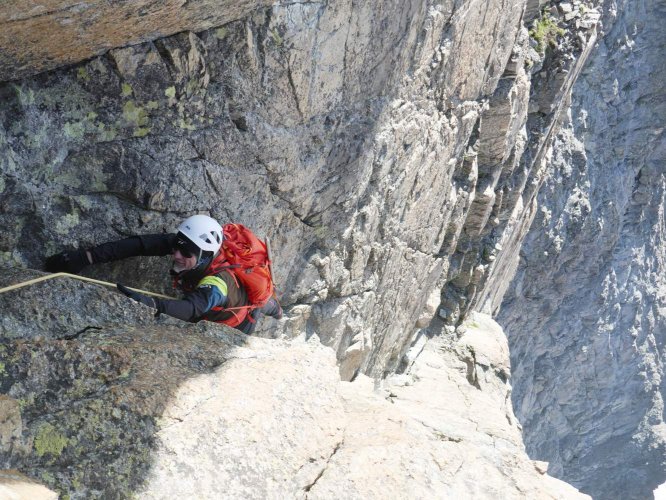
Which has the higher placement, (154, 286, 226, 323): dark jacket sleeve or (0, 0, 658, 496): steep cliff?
(0, 0, 658, 496): steep cliff

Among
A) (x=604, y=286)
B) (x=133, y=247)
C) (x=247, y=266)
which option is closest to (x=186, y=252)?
(x=133, y=247)

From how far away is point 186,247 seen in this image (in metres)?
9.95

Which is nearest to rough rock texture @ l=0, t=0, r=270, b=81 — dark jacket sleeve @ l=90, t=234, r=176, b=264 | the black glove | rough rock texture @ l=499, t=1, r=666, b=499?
the black glove

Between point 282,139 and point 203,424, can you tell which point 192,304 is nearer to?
point 203,424

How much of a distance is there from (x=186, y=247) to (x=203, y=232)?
0.33 meters

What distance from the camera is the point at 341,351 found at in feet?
58.1

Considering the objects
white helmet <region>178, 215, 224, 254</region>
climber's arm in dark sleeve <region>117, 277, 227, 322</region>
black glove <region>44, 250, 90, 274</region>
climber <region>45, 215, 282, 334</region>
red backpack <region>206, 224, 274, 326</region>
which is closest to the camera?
climber's arm in dark sleeve <region>117, 277, 227, 322</region>

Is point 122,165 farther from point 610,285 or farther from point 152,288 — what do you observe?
point 610,285

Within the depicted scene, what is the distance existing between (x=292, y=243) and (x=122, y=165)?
444 cm

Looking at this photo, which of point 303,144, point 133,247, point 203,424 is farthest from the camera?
point 303,144

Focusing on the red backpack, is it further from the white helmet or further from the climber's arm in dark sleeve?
the climber's arm in dark sleeve

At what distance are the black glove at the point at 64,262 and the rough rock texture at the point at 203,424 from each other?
0.82 meters

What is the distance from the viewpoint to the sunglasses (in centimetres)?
991

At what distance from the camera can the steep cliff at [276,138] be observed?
9.18 m
